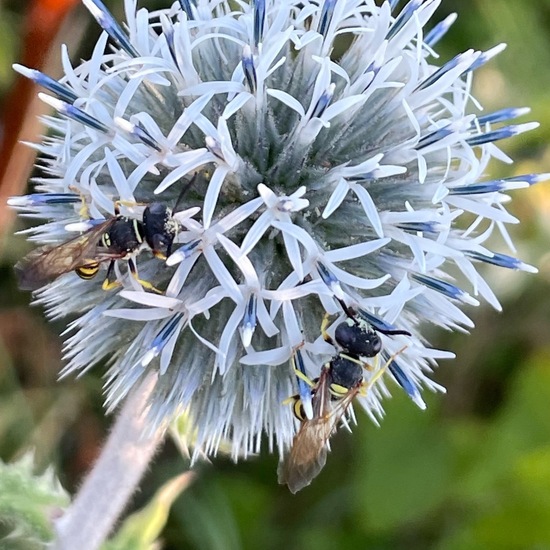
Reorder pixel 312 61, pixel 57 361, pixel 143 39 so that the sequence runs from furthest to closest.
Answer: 1. pixel 57 361
2. pixel 312 61
3. pixel 143 39

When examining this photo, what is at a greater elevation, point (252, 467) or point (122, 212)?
point (122, 212)

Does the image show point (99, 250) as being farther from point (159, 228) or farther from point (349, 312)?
point (349, 312)

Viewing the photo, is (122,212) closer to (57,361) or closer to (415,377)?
(415,377)

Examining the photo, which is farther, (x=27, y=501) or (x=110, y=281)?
(x=27, y=501)

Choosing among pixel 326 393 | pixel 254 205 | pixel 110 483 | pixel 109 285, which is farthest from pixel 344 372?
pixel 110 483

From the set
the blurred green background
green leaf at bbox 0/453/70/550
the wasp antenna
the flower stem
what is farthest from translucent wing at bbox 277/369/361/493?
the blurred green background

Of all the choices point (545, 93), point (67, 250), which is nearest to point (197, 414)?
point (67, 250)
